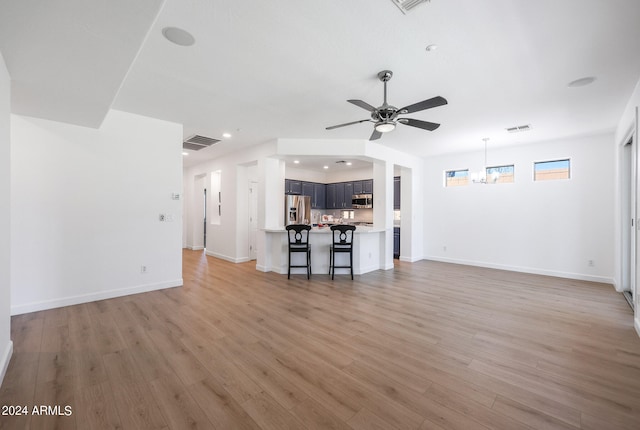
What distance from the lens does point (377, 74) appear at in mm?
2945

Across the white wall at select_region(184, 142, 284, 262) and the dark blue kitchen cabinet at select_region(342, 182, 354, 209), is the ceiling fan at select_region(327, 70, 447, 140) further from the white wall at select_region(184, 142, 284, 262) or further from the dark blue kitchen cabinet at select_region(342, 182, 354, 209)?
the dark blue kitchen cabinet at select_region(342, 182, 354, 209)

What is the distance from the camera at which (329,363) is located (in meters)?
2.30

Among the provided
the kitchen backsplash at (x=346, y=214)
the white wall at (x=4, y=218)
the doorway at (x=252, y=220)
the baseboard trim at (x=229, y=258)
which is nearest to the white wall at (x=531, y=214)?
the kitchen backsplash at (x=346, y=214)

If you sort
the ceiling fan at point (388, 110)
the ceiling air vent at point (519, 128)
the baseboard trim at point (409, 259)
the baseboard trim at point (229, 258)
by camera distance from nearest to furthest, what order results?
the ceiling fan at point (388, 110) < the ceiling air vent at point (519, 128) < the baseboard trim at point (229, 258) < the baseboard trim at point (409, 259)

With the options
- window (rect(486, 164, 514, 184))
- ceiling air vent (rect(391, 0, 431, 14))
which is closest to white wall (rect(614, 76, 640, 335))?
window (rect(486, 164, 514, 184))

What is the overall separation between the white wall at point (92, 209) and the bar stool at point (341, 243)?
8.91 feet

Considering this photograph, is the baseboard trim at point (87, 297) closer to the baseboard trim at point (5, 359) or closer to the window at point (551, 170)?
the baseboard trim at point (5, 359)

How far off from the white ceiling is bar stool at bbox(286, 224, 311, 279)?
1927 millimetres

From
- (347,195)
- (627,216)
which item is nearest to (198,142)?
(347,195)

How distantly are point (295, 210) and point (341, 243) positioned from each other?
2757 mm

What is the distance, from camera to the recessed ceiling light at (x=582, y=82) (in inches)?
119

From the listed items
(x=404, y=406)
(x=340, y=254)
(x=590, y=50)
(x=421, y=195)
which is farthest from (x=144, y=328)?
(x=421, y=195)

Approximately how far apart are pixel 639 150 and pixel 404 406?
373cm

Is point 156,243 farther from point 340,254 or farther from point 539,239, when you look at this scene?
point 539,239
